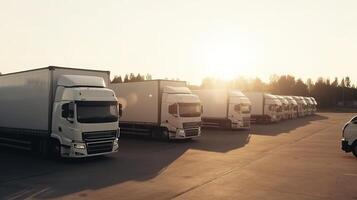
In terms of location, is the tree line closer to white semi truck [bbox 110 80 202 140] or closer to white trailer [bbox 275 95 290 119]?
white trailer [bbox 275 95 290 119]

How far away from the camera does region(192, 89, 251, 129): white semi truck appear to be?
3631 centimetres

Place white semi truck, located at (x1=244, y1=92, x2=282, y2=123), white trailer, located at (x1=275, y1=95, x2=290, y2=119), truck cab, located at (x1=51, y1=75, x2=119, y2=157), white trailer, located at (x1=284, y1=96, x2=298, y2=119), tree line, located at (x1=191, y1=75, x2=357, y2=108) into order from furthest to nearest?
tree line, located at (x1=191, y1=75, x2=357, y2=108), white trailer, located at (x1=284, y1=96, x2=298, y2=119), white trailer, located at (x1=275, y1=95, x2=290, y2=119), white semi truck, located at (x1=244, y1=92, x2=282, y2=123), truck cab, located at (x1=51, y1=75, x2=119, y2=157)

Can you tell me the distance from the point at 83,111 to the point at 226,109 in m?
20.5

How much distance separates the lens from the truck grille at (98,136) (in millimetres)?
17359

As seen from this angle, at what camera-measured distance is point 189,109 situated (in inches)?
1032

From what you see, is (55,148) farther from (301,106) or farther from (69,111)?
(301,106)

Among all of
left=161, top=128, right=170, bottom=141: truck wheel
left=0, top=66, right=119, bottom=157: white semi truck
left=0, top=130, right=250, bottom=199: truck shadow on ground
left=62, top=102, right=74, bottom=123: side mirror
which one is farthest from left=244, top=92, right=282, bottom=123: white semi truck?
left=62, top=102, right=74, bottom=123: side mirror

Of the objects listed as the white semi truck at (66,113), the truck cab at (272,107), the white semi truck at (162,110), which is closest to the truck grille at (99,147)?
the white semi truck at (66,113)

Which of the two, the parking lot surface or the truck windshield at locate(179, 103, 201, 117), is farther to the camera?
the truck windshield at locate(179, 103, 201, 117)

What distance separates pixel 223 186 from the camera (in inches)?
502

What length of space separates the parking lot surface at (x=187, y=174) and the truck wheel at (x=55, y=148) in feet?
1.48

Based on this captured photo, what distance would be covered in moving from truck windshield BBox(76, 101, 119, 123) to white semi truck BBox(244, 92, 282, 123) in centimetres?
3043

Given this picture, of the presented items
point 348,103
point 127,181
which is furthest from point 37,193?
point 348,103

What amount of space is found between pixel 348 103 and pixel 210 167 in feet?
378
